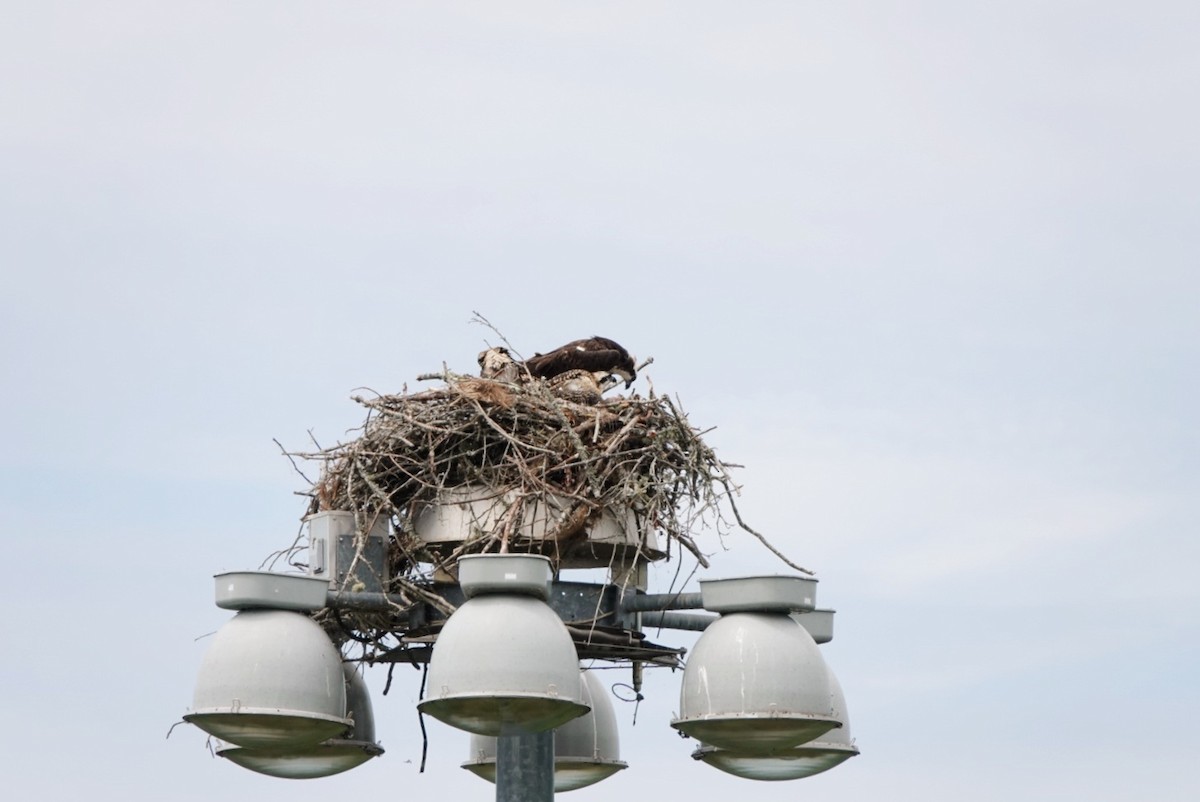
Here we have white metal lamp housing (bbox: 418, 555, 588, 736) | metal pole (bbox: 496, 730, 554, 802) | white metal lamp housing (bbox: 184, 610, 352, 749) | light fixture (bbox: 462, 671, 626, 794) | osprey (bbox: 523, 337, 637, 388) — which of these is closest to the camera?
A: white metal lamp housing (bbox: 418, 555, 588, 736)

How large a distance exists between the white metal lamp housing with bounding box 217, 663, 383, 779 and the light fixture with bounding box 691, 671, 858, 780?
5.59 feet

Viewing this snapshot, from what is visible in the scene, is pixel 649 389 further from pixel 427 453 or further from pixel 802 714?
pixel 802 714

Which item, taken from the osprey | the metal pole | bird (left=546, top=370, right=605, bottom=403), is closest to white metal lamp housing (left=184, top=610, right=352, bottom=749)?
the metal pole

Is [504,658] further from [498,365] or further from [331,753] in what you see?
[498,365]

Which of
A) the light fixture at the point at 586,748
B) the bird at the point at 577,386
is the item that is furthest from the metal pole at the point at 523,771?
the bird at the point at 577,386

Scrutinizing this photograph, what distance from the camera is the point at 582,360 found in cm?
1170

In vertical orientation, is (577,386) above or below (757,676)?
above

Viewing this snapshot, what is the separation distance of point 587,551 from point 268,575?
76.0 inches

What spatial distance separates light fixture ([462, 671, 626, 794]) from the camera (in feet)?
37.7

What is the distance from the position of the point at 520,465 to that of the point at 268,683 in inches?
68.9

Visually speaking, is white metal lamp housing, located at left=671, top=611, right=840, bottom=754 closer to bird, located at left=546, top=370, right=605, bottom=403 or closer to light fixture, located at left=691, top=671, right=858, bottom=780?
light fixture, located at left=691, top=671, right=858, bottom=780

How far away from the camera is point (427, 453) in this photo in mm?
10633

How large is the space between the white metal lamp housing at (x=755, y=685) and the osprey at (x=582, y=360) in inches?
104

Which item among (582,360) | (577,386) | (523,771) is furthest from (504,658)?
(582,360)
